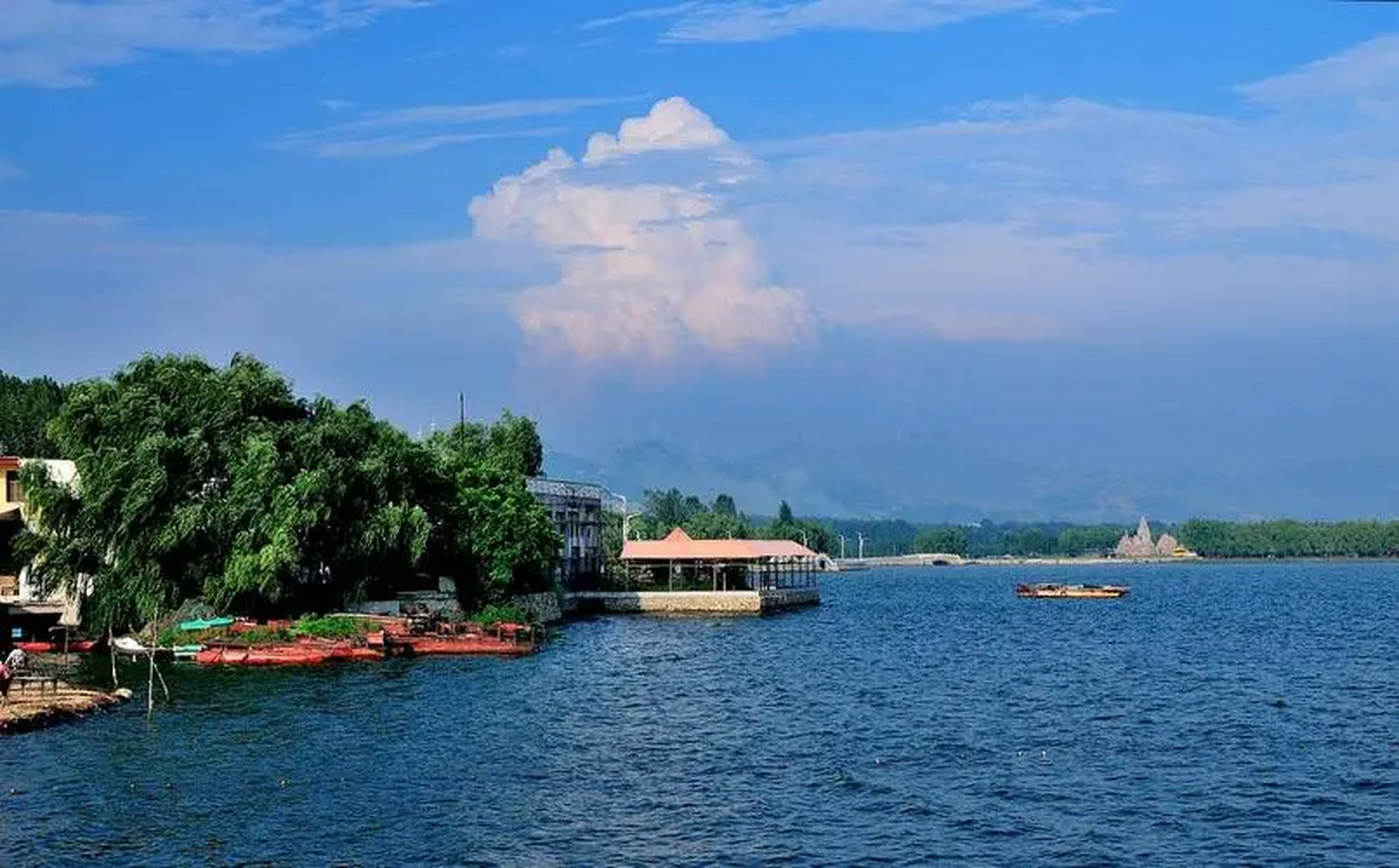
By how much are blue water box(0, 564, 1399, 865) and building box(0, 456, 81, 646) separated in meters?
12.6

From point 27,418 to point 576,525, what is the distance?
1853 inches

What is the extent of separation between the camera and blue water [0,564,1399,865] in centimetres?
3356

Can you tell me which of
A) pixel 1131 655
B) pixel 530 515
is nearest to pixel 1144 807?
pixel 1131 655

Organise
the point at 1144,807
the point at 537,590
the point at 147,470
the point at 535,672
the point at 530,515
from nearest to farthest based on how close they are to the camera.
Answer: the point at 1144,807
the point at 535,672
the point at 147,470
the point at 530,515
the point at 537,590

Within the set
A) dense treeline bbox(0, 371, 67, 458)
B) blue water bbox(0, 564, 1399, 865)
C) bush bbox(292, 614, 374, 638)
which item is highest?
dense treeline bbox(0, 371, 67, 458)

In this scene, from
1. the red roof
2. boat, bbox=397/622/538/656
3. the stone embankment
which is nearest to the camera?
the stone embankment

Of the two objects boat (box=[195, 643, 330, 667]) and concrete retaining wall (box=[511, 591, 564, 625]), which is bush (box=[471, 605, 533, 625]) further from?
boat (box=[195, 643, 330, 667])

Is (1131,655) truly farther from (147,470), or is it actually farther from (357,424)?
(147,470)

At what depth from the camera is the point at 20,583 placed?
77.6 m

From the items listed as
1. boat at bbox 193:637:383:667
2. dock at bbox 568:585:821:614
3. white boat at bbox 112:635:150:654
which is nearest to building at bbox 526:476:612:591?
dock at bbox 568:585:821:614

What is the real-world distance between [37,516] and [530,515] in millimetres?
30858

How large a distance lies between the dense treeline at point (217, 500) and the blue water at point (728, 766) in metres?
9.52

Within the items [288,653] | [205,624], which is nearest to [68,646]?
[205,624]

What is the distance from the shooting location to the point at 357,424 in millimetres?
81438
